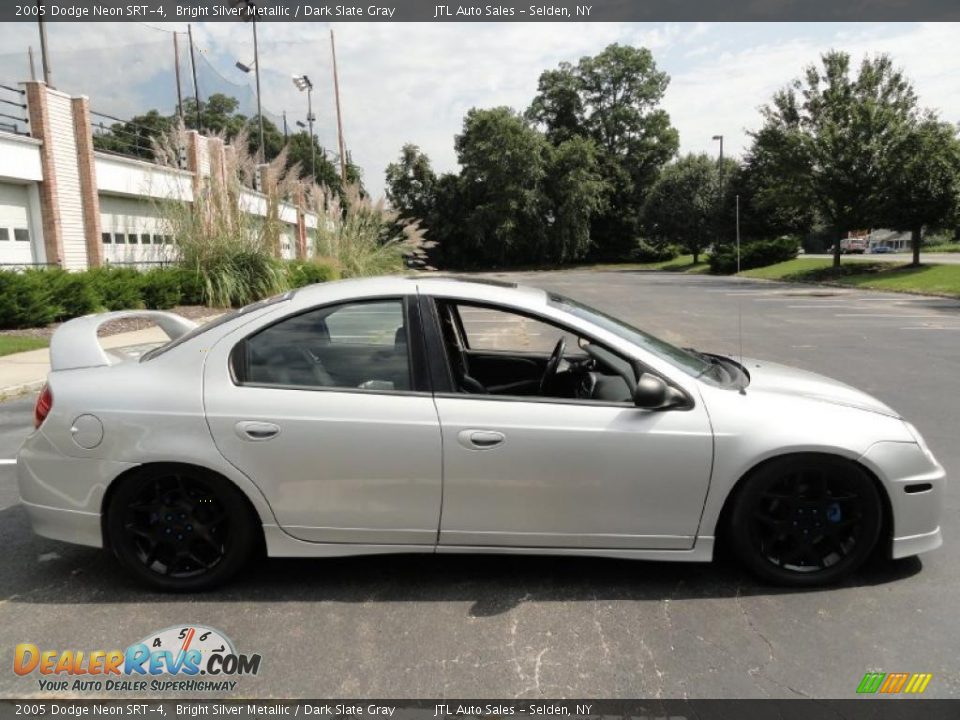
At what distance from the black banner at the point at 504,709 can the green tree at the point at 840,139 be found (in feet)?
106

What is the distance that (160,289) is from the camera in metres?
15.8

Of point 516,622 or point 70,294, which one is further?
point 70,294

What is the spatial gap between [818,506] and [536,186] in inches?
2430

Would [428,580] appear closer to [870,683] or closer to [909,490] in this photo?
[870,683]

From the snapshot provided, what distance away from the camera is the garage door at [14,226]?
1819 cm

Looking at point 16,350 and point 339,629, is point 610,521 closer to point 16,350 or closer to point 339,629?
point 339,629

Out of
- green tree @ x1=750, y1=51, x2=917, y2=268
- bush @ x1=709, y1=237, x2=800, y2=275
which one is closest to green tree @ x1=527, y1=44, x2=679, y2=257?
bush @ x1=709, y1=237, x2=800, y2=275

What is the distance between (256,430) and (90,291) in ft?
42.7

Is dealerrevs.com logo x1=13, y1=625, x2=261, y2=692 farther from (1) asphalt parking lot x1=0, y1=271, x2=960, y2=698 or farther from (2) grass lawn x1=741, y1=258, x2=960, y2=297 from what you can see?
(2) grass lawn x1=741, y1=258, x2=960, y2=297

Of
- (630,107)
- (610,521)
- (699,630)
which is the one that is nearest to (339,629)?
(610,521)

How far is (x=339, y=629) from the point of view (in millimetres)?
3201

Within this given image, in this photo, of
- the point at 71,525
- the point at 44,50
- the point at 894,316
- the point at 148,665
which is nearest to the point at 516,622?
the point at 148,665

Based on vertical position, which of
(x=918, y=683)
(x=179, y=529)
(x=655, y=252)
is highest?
(x=655, y=252)

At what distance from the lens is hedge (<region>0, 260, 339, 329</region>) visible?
13.2 m
